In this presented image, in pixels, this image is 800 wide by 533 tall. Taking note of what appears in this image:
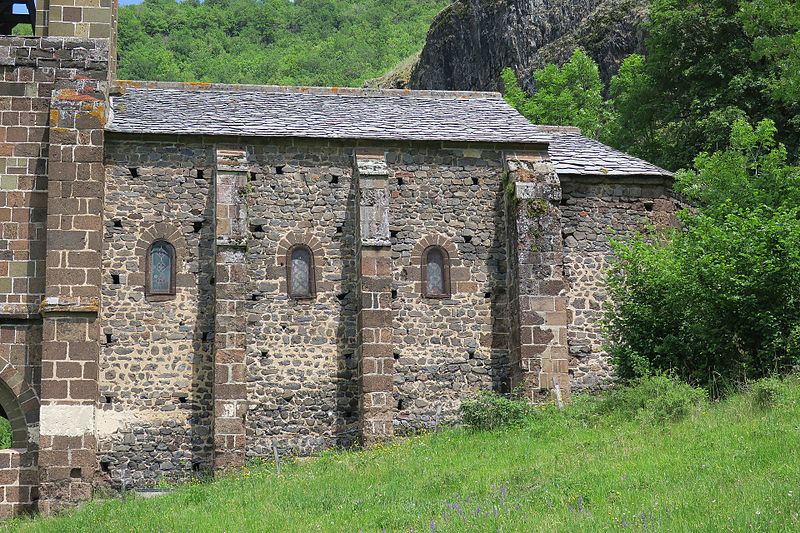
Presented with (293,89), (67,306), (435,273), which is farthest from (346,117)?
(67,306)

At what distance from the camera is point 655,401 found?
704 inches

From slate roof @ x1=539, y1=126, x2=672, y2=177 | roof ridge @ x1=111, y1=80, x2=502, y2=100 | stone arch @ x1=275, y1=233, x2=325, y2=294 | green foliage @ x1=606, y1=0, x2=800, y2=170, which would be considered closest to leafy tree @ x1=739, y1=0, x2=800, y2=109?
green foliage @ x1=606, y1=0, x2=800, y2=170

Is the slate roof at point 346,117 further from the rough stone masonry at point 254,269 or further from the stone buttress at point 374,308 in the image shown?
the stone buttress at point 374,308

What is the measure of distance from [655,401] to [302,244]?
8627 millimetres

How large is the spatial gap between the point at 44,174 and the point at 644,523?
14458 millimetres

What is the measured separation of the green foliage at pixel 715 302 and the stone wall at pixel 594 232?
5.90 feet

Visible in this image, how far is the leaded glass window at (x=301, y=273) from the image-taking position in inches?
907

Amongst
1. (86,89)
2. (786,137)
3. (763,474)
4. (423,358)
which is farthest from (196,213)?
(786,137)

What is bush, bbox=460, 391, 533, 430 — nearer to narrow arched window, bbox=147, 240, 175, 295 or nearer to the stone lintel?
narrow arched window, bbox=147, 240, 175, 295

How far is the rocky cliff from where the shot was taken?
145ft

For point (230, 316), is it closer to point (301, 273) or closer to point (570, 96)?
point (301, 273)

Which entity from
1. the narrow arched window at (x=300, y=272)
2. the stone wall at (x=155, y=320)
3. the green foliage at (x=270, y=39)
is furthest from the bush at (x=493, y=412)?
the green foliage at (x=270, y=39)

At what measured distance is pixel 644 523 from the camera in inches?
451

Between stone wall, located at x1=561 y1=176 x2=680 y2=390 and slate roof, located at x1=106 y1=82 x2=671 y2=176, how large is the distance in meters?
0.38
